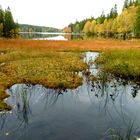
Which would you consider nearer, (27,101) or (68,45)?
(27,101)

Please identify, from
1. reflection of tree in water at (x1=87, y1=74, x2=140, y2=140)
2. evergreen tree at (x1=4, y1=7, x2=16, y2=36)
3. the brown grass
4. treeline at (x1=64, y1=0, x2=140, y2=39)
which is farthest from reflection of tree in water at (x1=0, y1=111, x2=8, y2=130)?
evergreen tree at (x1=4, y1=7, x2=16, y2=36)

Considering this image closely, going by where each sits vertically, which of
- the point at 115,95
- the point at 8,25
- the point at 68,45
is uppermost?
the point at 115,95

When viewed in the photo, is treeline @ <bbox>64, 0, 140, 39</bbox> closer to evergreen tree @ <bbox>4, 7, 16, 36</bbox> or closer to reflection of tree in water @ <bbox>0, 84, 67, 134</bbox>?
evergreen tree @ <bbox>4, 7, 16, 36</bbox>

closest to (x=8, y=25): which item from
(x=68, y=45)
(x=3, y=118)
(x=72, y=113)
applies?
(x=68, y=45)

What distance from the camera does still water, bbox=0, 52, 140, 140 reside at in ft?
28.9

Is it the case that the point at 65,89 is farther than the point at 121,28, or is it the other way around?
the point at 121,28

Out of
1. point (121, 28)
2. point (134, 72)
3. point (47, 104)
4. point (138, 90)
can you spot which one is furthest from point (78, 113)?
point (121, 28)

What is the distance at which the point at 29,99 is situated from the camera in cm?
1257

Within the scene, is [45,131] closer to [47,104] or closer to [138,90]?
[47,104]

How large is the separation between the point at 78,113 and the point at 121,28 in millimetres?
82296

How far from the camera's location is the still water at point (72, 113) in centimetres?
881

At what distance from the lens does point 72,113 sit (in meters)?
10.8

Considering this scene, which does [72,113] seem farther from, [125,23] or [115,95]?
[125,23]

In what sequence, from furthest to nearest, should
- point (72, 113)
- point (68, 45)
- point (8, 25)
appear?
point (8, 25) < point (68, 45) < point (72, 113)
